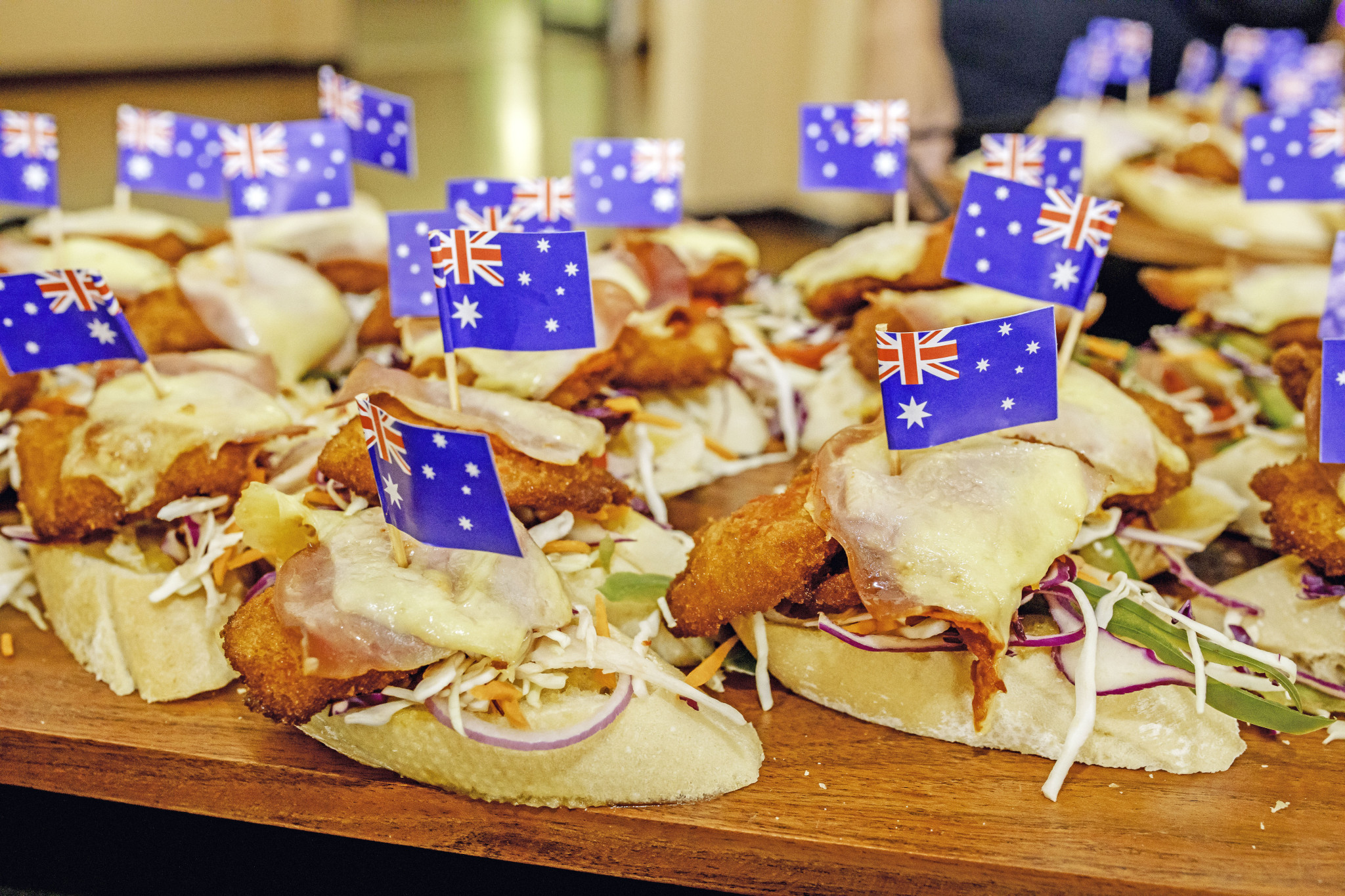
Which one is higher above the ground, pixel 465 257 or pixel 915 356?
pixel 465 257

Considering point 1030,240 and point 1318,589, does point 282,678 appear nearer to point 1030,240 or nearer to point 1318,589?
point 1030,240

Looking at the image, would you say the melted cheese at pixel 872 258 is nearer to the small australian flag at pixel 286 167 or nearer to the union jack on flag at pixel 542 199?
the union jack on flag at pixel 542 199

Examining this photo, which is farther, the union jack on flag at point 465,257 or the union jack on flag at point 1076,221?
the union jack on flag at point 1076,221

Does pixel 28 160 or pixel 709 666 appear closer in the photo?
pixel 709 666

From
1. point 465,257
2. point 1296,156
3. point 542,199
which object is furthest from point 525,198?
point 1296,156

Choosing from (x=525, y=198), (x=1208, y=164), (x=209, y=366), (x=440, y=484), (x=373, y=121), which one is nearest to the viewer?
(x=440, y=484)

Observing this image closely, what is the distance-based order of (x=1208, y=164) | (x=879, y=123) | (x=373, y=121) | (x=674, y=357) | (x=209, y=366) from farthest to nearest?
(x=1208, y=164) < (x=373, y=121) < (x=879, y=123) < (x=674, y=357) < (x=209, y=366)

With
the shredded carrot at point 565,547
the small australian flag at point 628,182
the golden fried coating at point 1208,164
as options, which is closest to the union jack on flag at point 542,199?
the small australian flag at point 628,182
